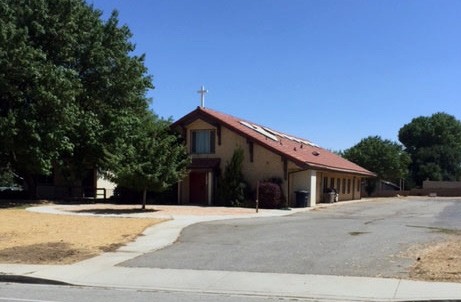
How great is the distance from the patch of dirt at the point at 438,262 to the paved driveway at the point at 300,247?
272 mm

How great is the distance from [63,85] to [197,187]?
1054 cm

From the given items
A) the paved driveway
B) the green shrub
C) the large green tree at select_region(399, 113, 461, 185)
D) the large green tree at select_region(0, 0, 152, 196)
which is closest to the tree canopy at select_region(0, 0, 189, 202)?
the large green tree at select_region(0, 0, 152, 196)

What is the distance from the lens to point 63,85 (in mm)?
28656

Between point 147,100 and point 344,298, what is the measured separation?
29.7m

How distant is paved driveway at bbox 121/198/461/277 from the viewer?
12453mm

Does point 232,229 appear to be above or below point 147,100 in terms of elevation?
below

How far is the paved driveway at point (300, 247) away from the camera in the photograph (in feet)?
40.9

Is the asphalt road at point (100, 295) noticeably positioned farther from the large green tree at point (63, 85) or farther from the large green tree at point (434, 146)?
the large green tree at point (434, 146)

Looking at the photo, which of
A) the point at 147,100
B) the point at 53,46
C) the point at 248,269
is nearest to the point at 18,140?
the point at 53,46

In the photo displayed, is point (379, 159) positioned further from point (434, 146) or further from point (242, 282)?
point (242, 282)

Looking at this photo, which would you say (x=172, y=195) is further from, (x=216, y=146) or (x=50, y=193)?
(x=50, y=193)

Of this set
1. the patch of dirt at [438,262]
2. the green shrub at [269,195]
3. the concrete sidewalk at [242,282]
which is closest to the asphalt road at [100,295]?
the concrete sidewalk at [242,282]

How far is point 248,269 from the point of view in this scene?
12.2 m

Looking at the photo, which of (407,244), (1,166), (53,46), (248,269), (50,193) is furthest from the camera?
(50,193)
